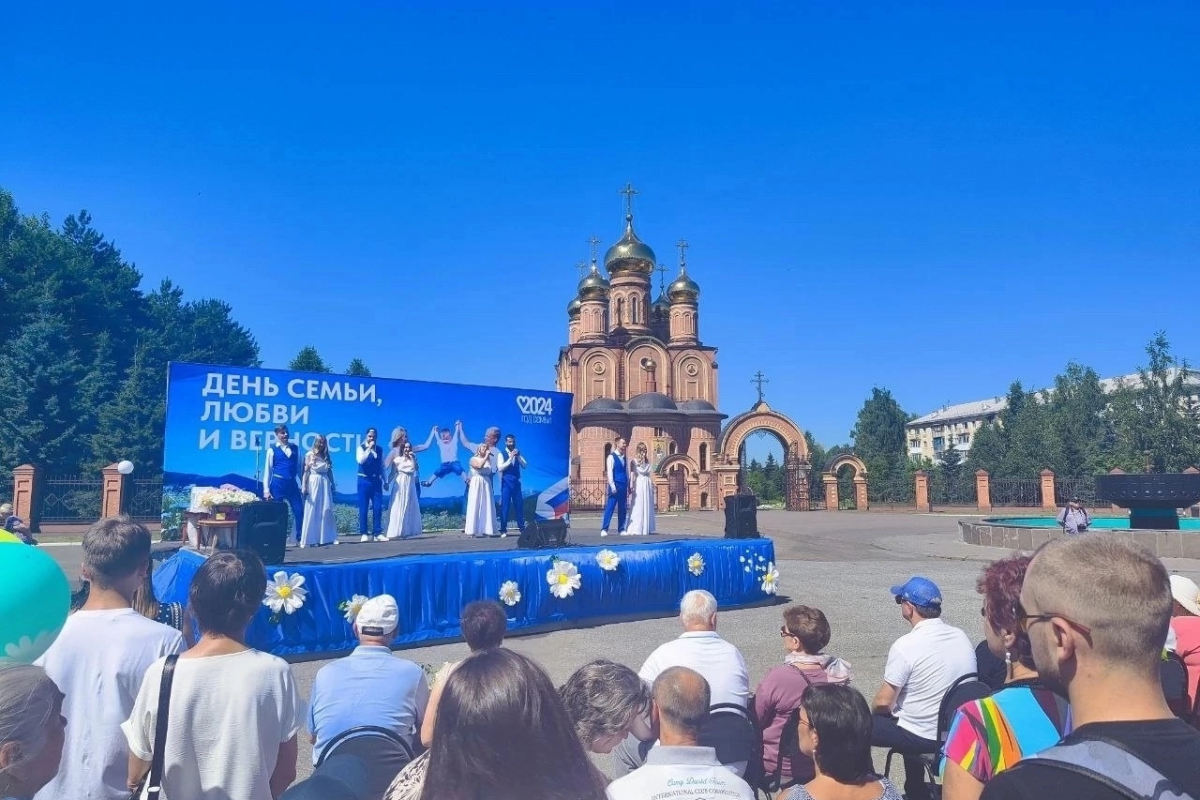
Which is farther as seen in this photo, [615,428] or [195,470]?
[615,428]

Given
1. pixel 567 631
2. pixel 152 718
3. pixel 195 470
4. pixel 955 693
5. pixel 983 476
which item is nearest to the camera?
pixel 152 718

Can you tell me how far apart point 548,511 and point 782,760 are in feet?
41.8

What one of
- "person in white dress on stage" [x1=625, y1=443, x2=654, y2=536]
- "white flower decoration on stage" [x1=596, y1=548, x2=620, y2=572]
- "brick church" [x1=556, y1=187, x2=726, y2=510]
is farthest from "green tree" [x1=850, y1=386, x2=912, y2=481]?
"white flower decoration on stage" [x1=596, y1=548, x2=620, y2=572]

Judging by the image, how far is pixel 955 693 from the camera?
3496 mm

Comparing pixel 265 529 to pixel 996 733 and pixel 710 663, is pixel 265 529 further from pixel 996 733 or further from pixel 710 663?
pixel 996 733

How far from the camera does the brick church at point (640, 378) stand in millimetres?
41875

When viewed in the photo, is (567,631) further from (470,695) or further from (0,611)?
(470,695)

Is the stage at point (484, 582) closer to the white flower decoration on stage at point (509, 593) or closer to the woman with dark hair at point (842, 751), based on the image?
the white flower decoration on stage at point (509, 593)

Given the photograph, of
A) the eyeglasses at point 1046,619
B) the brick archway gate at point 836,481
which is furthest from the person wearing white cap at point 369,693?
the brick archway gate at point 836,481

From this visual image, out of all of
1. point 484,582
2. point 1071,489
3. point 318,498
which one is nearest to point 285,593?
point 484,582

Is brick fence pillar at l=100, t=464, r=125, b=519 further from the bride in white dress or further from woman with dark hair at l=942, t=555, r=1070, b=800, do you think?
woman with dark hair at l=942, t=555, r=1070, b=800

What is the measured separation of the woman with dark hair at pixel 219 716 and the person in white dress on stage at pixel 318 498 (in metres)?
11.0

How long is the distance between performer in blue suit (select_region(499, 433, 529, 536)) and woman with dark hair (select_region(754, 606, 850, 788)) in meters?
11.6

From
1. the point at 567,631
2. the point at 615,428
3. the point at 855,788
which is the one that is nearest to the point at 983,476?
the point at 615,428
